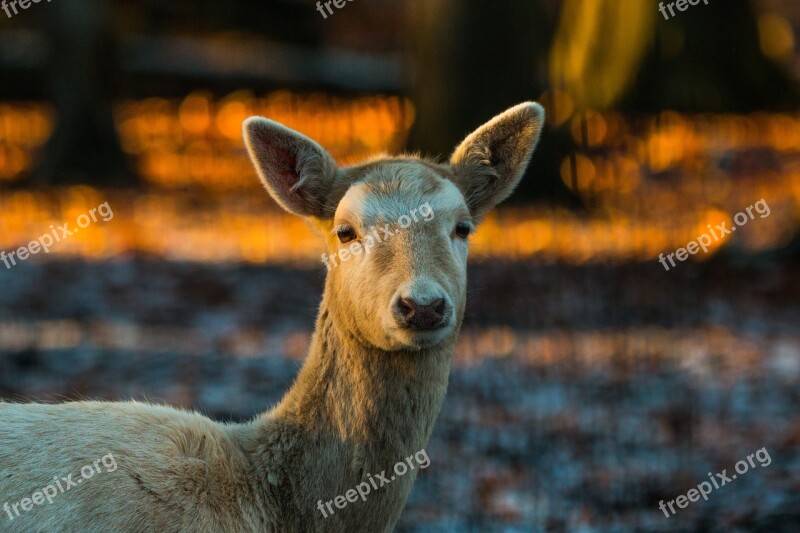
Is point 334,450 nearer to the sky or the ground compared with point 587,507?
nearer to the sky

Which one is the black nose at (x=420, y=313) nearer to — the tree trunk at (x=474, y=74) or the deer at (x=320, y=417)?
the deer at (x=320, y=417)

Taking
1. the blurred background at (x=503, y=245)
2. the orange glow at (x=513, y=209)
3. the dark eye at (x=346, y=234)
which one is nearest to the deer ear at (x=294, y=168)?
the dark eye at (x=346, y=234)

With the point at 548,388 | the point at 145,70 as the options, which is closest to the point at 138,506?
the point at 548,388

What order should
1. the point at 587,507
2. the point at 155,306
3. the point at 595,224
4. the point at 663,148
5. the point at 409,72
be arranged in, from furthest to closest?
1. the point at 663,148
2. the point at 409,72
3. the point at 595,224
4. the point at 155,306
5. the point at 587,507

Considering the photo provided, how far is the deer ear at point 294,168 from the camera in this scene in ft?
14.9

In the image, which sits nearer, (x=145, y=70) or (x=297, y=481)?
(x=297, y=481)

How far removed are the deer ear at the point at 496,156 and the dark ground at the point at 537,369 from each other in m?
1.25

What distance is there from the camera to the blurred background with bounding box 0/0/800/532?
732 centimetres

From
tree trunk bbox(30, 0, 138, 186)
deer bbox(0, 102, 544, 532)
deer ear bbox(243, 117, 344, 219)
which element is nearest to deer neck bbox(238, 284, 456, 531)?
deer bbox(0, 102, 544, 532)

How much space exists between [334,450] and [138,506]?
776 millimetres

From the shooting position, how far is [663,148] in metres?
14.6

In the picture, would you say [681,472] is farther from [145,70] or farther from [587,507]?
[145,70]

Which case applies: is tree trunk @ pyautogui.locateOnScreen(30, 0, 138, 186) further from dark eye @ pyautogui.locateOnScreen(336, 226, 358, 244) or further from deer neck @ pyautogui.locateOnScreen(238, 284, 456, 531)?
deer neck @ pyautogui.locateOnScreen(238, 284, 456, 531)

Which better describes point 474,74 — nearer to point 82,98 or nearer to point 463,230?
point 82,98
